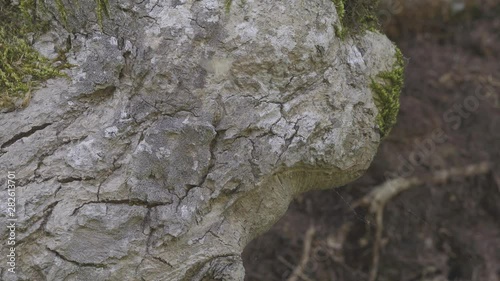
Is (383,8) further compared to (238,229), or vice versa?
(383,8)

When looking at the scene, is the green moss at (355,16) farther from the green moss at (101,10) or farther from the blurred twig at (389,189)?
the blurred twig at (389,189)

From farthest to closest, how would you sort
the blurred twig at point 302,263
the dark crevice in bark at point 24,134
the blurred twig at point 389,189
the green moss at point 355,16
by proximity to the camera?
the blurred twig at point 389,189 < the blurred twig at point 302,263 < the green moss at point 355,16 < the dark crevice in bark at point 24,134

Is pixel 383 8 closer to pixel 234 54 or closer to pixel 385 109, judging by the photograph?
pixel 385 109

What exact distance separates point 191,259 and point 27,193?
1.27ft

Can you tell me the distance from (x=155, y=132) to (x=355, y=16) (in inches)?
23.9

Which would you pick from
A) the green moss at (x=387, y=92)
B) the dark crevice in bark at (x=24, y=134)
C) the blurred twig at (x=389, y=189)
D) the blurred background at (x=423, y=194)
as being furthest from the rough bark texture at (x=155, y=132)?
the blurred twig at (x=389, y=189)

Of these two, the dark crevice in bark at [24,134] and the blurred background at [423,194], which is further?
the blurred background at [423,194]

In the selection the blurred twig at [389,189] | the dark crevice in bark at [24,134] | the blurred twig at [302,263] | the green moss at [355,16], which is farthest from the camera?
the blurred twig at [389,189]

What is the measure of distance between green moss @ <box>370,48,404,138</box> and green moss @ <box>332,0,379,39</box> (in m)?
0.12

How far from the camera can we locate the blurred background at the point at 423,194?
307 cm

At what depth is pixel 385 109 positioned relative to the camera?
1688 mm

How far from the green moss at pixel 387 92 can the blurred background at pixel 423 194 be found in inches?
52.6

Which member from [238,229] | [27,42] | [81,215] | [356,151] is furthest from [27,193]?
[356,151]

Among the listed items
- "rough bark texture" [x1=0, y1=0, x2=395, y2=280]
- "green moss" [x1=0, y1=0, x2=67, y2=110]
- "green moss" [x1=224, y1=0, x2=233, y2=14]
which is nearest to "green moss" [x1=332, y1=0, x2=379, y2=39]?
"rough bark texture" [x1=0, y1=0, x2=395, y2=280]
